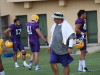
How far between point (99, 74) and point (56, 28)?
2927mm

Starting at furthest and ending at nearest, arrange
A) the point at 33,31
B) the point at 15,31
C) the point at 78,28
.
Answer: the point at 15,31 < the point at 33,31 < the point at 78,28

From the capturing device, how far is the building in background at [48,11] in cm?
3350

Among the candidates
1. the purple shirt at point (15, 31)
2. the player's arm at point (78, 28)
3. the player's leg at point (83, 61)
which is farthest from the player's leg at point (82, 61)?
the purple shirt at point (15, 31)

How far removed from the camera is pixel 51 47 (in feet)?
44.5

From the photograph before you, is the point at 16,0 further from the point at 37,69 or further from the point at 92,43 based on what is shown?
the point at 37,69

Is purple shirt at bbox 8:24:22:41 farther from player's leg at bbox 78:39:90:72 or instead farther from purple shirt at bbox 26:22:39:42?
player's leg at bbox 78:39:90:72

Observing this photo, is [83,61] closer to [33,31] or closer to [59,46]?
[33,31]

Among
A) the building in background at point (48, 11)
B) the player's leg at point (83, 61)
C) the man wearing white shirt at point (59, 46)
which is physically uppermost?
the building in background at point (48, 11)

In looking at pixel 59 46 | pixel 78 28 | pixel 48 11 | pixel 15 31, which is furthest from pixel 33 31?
pixel 48 11

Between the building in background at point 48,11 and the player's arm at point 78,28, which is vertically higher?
the building in background at point 48,11

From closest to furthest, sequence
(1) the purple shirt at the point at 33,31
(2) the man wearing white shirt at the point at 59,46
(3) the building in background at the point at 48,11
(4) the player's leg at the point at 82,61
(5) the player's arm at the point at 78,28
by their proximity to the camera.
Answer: (2) the man wearing white shirt at the point at 59,46 → (5) the player's arm at the point at 78,28 → (4) the player's leg at the point at 82,61 → (1) the purple shirt at the point at 33,31 → (3) the building in background at the point at 48,11

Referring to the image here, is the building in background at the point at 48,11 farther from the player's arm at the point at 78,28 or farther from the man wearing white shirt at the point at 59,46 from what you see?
the man wearing white shirt at the point at 59,46

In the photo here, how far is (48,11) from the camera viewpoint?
34.5m

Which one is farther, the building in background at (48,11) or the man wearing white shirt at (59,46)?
the building in background at (48,11)
